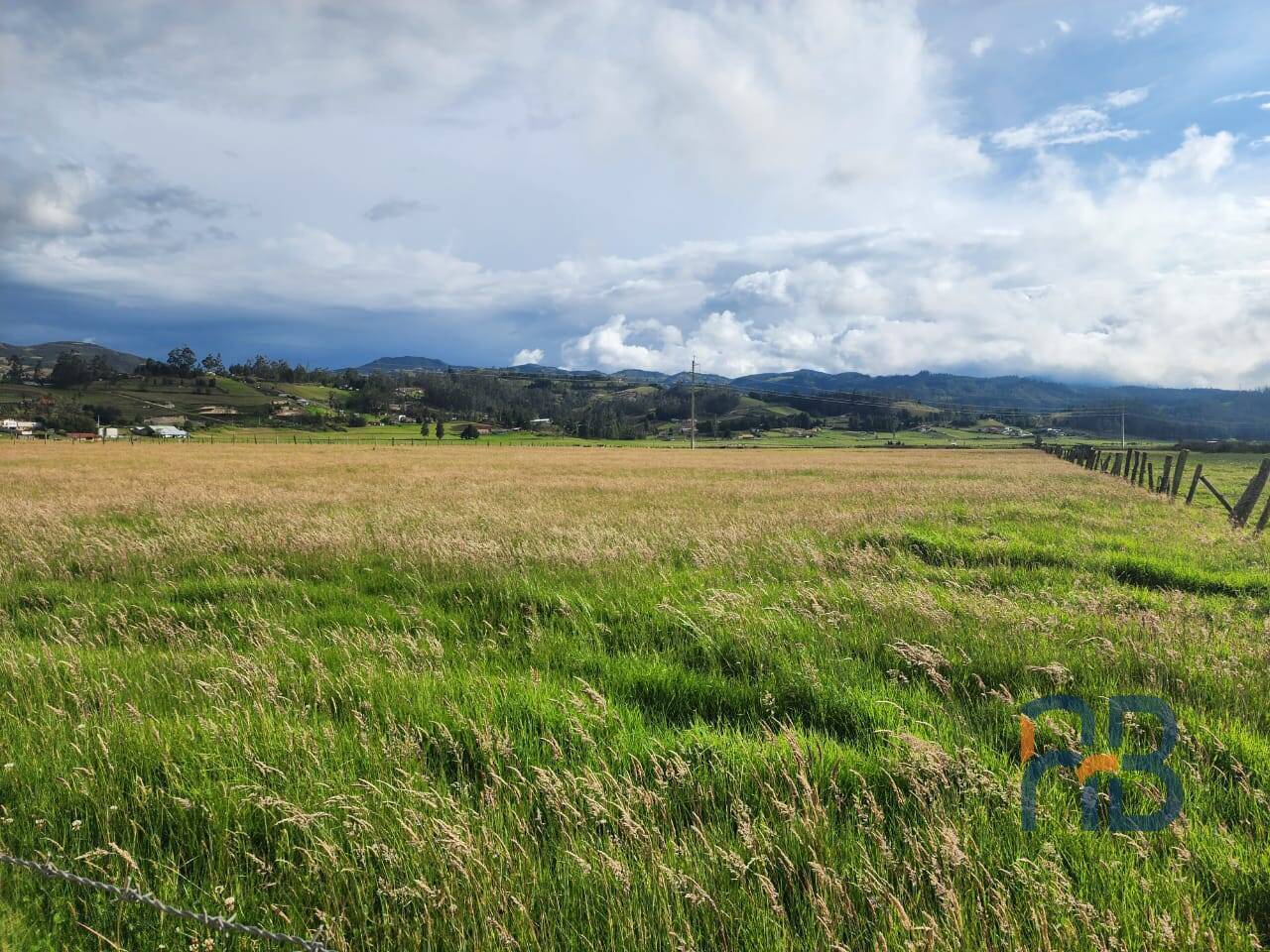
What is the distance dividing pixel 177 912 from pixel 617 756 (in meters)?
2.27

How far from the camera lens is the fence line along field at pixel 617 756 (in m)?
2.79

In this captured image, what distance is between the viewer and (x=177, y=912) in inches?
98.0

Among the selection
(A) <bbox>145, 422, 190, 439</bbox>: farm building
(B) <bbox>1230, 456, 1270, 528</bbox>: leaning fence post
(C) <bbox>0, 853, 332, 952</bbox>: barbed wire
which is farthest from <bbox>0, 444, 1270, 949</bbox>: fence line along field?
(A) <bbox>145, 422, 190, 439</bbox>: farm building

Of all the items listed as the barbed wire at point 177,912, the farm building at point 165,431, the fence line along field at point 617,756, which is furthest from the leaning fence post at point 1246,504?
the farm building at point 165,431

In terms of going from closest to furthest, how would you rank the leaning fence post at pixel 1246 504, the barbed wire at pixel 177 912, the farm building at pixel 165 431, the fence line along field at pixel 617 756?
the barbed wire at pixel 177 912 → the fence line along field at pixel 617 756 → the leaning fence post at pixel 1246 504 → the farm building at pixel 165 431

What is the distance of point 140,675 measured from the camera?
5547 mm

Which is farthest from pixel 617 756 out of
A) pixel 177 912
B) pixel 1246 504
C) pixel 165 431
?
pixel 165 431

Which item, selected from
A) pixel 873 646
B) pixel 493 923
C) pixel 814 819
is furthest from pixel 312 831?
pixel 873 646

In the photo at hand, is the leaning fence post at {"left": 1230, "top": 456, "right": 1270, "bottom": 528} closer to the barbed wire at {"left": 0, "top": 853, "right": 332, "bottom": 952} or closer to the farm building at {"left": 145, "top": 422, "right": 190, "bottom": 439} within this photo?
the barbed wire at {"left": 0, "top": 853, "right": 332, "bottom": 952}

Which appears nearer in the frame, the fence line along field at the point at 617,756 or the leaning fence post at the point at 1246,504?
the fence line along field at the point at 617,756

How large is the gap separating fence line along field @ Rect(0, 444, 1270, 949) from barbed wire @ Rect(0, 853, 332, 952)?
88mm

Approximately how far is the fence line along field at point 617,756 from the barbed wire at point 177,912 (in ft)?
0.29

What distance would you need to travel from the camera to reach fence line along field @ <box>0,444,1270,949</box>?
2791 mm

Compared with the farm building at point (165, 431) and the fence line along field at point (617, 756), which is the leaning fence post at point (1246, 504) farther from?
the farm building at point (165, 431)
